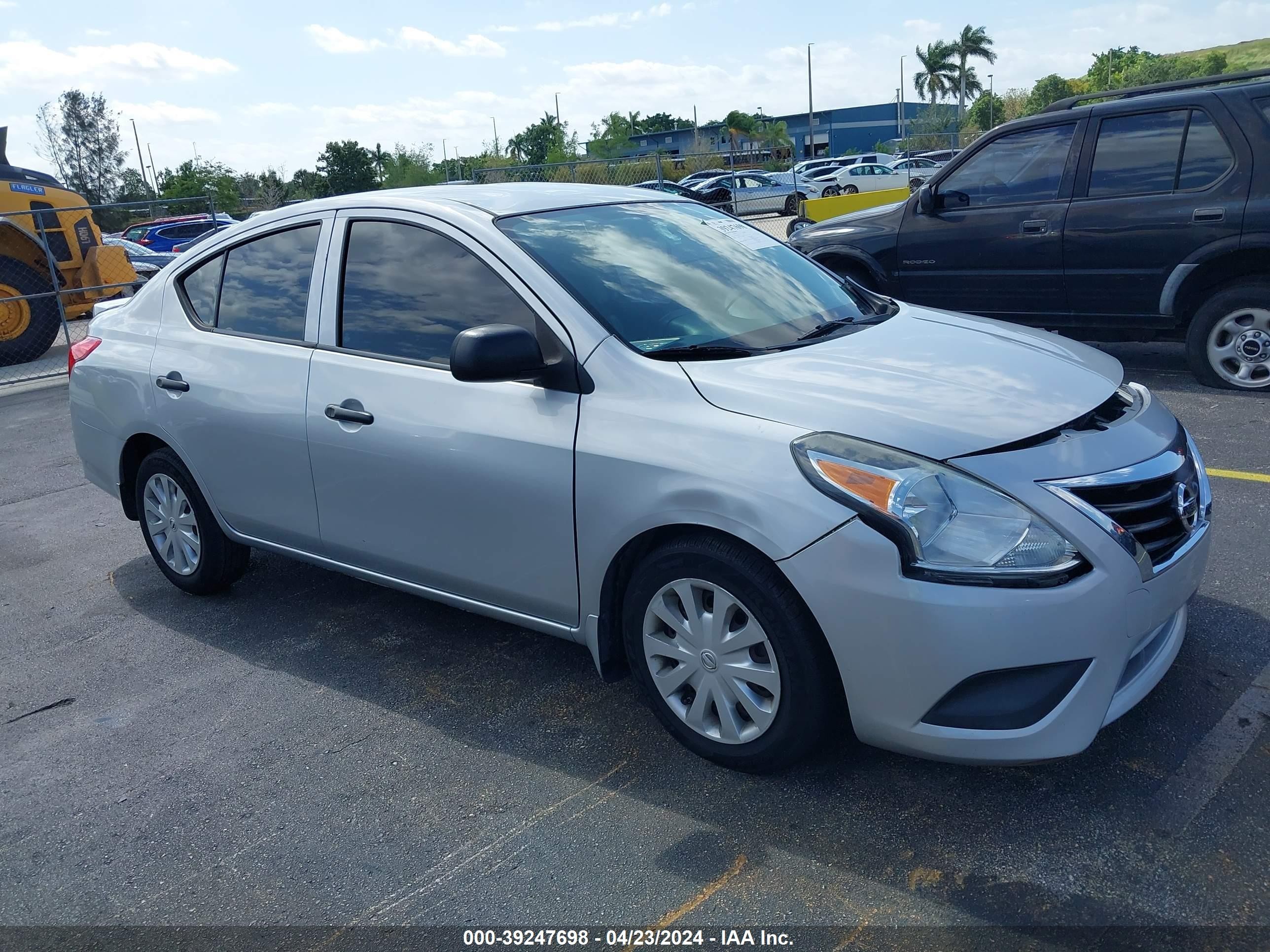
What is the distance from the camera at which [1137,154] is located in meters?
7.04

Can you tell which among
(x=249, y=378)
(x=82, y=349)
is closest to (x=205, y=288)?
(x=249, y=378)

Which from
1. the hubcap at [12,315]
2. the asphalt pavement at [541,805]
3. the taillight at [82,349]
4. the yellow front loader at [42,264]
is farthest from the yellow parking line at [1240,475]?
the hubcap at [12,315]

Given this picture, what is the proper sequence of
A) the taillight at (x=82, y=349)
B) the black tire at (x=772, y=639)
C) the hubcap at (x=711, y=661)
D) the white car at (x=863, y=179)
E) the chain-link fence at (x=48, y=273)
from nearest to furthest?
the black tire at (x=772, y=639) < the hubcap at (x=711, y=661) < the taillight at (x=82, y=349) < the chain-link fence at (x=48, y=273) < the white car at (x=863, y=179)

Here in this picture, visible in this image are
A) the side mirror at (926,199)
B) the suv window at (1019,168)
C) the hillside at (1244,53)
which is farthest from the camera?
the hillside at (1244,53)

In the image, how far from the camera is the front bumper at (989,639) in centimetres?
255

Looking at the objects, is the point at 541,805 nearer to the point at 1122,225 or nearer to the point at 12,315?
the point at 1122,225

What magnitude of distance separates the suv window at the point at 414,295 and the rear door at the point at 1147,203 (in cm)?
513

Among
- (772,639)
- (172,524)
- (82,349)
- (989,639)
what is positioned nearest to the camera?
(989,639)

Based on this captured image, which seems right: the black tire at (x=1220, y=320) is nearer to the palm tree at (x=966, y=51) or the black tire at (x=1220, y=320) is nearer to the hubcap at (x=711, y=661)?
the hubcap at (x=711, y=661)

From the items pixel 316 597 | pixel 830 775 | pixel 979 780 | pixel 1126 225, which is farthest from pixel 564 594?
pixel 1126 225

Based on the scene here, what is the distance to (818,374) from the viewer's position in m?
3.09

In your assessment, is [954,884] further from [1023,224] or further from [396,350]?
[1023,224]

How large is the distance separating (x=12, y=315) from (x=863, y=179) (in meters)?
26.8

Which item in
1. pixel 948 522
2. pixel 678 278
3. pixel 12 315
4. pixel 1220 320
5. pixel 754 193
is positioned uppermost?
pixel 754 193
